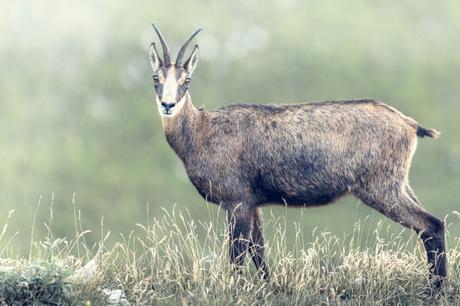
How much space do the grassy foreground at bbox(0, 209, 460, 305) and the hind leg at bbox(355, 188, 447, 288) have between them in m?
0.18

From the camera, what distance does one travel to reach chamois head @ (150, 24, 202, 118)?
954cm

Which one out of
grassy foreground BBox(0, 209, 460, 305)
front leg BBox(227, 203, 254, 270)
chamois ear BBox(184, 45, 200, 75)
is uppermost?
chamois ear BBox(184, 45, 200, 75)

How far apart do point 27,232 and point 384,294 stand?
1626cm

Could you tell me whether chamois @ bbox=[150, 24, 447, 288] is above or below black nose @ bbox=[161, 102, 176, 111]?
below

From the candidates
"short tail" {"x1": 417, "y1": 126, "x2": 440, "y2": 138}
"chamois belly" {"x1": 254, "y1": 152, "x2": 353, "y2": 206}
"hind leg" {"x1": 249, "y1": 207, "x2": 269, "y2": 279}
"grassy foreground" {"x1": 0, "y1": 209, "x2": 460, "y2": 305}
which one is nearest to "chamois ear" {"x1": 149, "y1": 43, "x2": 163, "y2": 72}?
"chamois belly" {"x1": 254, "y1": 152, "x2": 353, "y2": 206}

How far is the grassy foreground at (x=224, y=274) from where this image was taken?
8.87 metres

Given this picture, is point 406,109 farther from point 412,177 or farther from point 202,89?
point 202,89

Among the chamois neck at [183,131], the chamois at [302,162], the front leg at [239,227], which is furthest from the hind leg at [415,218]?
the chamois neck at [183,131]

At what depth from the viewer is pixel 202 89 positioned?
2934 centimetres

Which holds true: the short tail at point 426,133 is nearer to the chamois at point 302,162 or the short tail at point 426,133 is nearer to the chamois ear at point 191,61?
the chamois at point 302,162

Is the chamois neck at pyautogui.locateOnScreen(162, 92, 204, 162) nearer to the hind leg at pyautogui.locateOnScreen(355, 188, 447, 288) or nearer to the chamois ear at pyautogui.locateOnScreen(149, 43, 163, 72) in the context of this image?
the chamois ear at pyautogui.locateOnScreen(149, 43, 163, 72)

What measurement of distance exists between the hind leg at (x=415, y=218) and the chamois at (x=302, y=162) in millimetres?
11

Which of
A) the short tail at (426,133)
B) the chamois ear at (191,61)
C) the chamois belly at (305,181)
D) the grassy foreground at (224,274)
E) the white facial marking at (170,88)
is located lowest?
the grassy foreground at (224,274)

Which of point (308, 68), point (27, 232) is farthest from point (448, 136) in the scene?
point (27, 232)
